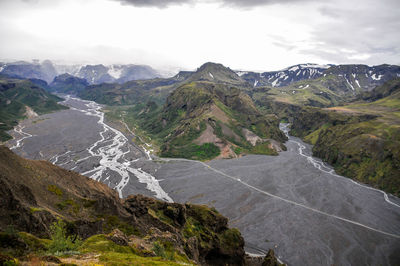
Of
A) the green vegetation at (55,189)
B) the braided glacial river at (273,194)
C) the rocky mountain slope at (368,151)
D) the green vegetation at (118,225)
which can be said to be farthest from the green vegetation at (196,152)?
the green vegetation at (55,189)

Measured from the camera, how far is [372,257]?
67312 millimetres

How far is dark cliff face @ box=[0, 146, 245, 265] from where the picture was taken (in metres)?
32.2

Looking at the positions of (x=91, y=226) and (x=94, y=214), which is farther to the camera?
(x=94, y=214)

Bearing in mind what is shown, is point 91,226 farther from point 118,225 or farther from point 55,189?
point 55,189

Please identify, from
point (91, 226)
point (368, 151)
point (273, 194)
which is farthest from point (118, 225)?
point (368, 151)

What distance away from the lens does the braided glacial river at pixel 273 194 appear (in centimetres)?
7169

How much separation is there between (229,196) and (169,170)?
145 ft

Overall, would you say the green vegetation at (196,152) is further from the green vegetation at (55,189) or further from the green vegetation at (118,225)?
the green vegetation at (55,189)

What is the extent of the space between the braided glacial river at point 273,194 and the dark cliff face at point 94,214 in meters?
19.0

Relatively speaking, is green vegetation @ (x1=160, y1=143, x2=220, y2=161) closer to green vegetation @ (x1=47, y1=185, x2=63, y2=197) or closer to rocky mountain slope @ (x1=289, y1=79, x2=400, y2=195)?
rocky mountain slope @ (x1=289, y1=79, x2=400, y2=195)

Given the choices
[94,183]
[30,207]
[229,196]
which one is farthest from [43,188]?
[229,196]

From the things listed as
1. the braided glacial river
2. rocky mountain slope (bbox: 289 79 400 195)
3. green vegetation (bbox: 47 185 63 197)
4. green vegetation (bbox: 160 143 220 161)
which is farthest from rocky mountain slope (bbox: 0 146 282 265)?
rocky mountain slope (bbox: 289 79 400 195)

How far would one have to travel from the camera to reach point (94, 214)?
43.6m

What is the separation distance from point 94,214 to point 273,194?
83.3 meters
